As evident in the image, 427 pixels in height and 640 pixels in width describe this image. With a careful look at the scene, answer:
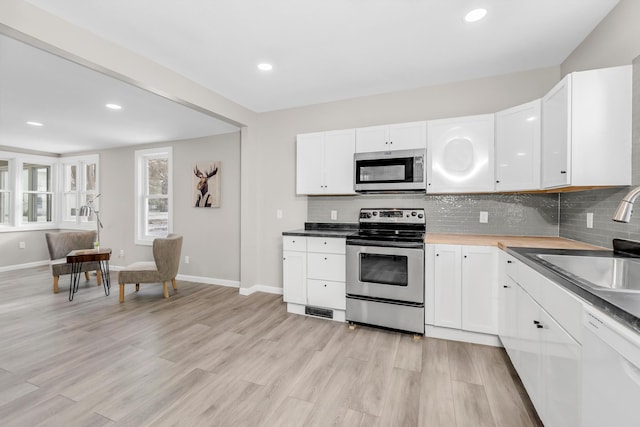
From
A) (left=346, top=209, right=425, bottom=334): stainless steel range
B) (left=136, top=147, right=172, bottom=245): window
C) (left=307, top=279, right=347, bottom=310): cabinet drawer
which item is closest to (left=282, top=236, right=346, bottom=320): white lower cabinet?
(left=307, top=279, right=347, bottom=310): cabinet drawer

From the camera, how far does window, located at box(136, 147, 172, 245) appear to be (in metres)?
5.43

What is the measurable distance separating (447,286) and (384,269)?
57 centimetres

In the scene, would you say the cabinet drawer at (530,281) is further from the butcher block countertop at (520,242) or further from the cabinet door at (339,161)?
the cabinet door at (339,161)

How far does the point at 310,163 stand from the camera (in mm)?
3459

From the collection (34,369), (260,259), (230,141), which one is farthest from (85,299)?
(230,141)

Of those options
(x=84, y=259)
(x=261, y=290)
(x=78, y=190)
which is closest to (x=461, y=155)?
(x=261, y=290)

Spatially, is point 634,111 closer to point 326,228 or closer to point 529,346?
point 529,346

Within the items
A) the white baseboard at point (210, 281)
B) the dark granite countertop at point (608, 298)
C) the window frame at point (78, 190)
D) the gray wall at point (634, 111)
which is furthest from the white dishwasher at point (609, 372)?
the window frame at point (78, 190)

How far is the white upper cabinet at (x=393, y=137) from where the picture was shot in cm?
295

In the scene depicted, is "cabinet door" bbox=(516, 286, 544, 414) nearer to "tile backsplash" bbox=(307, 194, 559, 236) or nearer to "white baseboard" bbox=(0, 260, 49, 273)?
"tile backsplash" bbox=(307, 194, 559, 236)

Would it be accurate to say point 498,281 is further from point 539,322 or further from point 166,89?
point 166,89

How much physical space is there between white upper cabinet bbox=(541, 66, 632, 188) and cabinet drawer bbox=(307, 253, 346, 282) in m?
1.97

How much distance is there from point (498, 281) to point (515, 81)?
202 centimetres

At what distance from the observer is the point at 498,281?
240 cm
